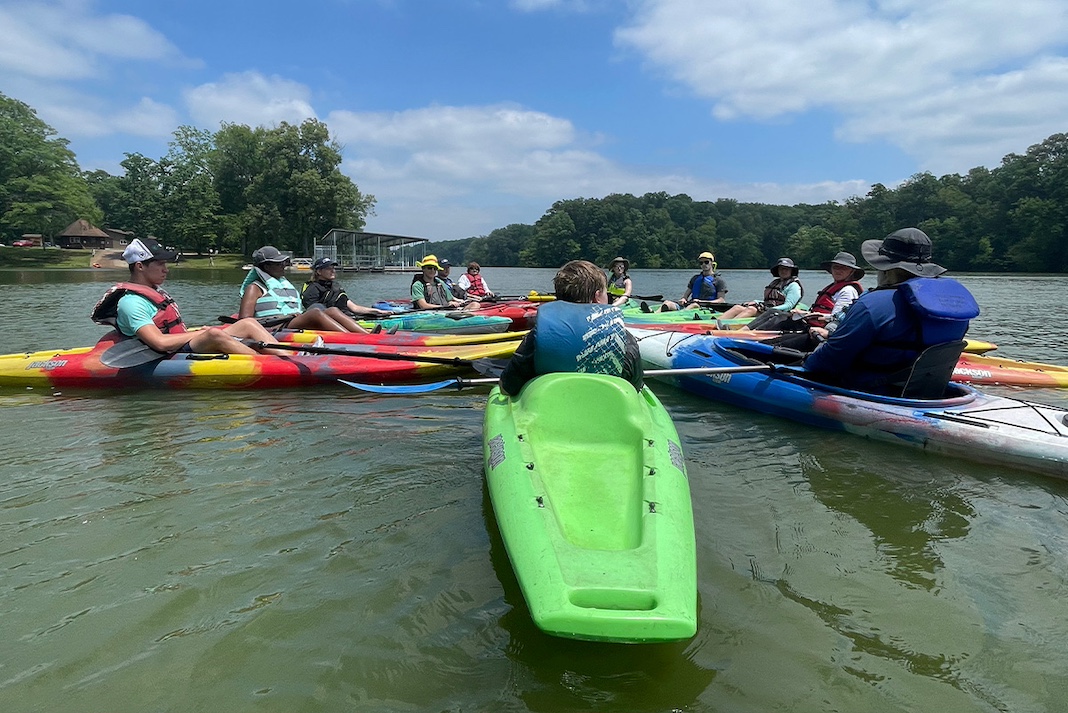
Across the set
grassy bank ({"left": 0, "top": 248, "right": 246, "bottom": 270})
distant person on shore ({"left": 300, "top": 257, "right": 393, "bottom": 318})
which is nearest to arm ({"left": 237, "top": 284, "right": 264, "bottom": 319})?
distant person on shore ({"left": 300, "top": 257, "right": 393, "bottom": 318})

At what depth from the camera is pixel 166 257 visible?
6527 millimetres

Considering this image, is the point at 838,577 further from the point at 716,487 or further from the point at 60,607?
the point at 60,607

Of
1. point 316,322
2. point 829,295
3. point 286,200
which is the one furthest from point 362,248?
point 829,295

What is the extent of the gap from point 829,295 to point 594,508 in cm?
770

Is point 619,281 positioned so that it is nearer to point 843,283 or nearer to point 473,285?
point 473,285

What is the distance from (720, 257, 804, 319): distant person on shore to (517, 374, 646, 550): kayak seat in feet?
23.6

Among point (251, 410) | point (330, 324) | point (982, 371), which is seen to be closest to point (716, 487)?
point (251, 410)

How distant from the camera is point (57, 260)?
153 ft

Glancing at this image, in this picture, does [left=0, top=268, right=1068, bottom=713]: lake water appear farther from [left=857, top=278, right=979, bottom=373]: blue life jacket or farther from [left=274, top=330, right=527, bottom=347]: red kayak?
[left=274, top=330, right=527, bottom=347]: red kayak

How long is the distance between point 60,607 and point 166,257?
4.57 metres

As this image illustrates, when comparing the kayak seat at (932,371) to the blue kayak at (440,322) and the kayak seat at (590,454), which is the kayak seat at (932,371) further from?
the blue kayak at (440,322)

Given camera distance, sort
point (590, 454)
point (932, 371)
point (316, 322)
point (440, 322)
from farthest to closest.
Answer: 1. point (440, 322)
2. point (316, 322)
3. point (932, 371)
4. point (590, 454)

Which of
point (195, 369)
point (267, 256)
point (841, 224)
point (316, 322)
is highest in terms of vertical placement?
point (841, 224)

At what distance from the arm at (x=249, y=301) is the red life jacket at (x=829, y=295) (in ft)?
24.7
